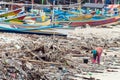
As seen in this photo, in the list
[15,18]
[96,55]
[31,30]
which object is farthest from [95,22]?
[96,55]

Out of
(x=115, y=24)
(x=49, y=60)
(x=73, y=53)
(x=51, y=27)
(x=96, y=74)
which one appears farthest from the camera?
(x=115, y=24)

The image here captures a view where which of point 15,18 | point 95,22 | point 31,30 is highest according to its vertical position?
point 15,18

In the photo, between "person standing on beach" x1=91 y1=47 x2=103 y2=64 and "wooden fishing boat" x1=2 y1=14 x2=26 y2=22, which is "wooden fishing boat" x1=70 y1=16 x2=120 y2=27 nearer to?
"wooden fishing boat" x1=2 y1=14 x2=26 y2=22

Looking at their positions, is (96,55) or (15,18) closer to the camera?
(96,55)

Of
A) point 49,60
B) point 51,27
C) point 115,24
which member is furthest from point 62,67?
point 115,24

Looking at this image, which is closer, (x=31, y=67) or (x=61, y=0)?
(x=31, y=67)

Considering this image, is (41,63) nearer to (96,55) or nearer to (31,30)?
(96,55)

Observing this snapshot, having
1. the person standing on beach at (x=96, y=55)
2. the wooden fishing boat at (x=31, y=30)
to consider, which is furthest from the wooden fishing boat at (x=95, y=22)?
the person standing on beach at (x=96, y=55)

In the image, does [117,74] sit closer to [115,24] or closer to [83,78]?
[83,78]

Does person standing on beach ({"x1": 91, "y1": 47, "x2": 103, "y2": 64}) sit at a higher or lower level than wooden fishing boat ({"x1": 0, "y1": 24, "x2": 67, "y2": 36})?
higher

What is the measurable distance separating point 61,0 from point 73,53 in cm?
4033

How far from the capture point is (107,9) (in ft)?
188

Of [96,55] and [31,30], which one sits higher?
[96,55]

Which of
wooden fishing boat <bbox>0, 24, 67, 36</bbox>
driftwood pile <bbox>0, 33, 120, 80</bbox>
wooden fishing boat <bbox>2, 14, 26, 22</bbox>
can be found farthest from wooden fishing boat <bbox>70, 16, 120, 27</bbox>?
driftwood pile <bbox>0, 33, 120, 80</bbox>
